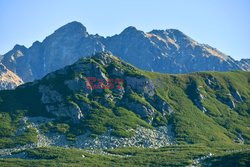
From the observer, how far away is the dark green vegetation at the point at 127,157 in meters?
170

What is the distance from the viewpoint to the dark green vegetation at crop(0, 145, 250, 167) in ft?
558

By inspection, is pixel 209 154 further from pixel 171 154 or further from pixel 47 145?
pixel 47 145

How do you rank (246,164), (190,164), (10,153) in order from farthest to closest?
(10,153) → (190,164) → (246,164)

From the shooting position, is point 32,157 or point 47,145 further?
point 47,145

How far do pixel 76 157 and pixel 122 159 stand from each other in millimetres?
15367

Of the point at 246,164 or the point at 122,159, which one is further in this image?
the point at 122,159

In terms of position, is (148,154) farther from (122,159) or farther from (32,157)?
(32,157)

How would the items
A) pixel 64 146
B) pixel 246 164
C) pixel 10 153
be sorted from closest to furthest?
pixel 246 164 → pixel 10 153 → pixel 64 146

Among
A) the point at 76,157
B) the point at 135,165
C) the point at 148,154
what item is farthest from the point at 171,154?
the point at 76,157

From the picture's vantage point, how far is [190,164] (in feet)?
560

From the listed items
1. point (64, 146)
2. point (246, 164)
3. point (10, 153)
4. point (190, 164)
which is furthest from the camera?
point (64, 146)

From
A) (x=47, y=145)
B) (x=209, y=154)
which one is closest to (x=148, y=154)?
(x=209, y=154)

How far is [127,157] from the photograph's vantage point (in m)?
184

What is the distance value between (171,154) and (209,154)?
1309 cm
